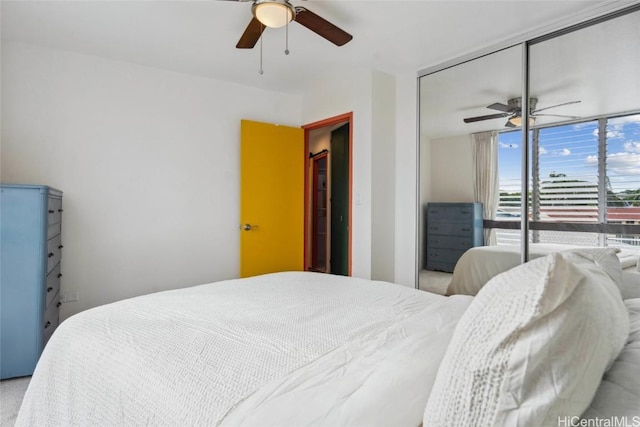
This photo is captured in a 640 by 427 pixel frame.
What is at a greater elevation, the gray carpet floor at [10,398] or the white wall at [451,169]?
the white wall at [451,169]

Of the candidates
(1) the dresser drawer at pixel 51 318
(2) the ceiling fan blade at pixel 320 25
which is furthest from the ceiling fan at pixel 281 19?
(1) the dresser drawer at pixel 51 318

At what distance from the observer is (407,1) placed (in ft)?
7.36

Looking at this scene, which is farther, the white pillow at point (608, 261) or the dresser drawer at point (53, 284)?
the dresser drawer at point (53, 284)

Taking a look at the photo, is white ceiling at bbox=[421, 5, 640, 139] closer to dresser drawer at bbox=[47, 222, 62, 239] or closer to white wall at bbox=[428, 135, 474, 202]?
white wall at bbox=[428, 135, 474, 202]

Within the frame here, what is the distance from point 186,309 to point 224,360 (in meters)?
0.56

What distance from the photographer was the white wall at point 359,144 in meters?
3.31

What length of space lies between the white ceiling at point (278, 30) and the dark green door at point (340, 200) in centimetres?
177

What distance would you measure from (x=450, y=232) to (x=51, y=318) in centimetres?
341

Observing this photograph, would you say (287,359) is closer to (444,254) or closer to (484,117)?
(444,254)

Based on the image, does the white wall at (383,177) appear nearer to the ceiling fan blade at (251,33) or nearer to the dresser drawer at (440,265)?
the dresser drawer at (440,265)

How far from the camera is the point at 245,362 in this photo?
920mm

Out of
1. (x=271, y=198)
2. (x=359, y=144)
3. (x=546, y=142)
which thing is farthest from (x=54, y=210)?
(x=546, y=142)

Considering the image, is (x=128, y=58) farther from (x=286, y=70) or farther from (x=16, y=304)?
(x=16, y=304)

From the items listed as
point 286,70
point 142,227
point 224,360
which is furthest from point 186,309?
point 286,70
